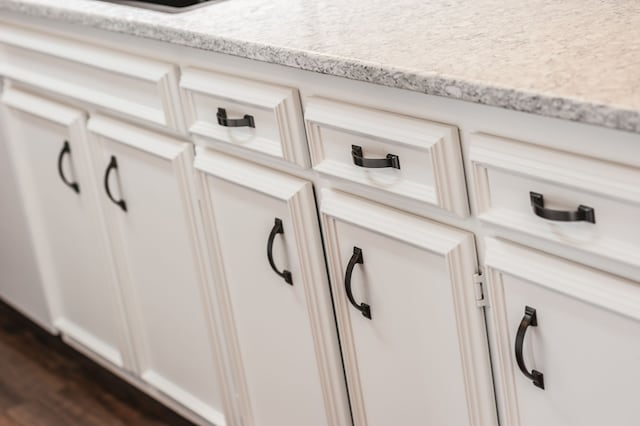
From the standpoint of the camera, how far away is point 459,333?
1479 millimetres

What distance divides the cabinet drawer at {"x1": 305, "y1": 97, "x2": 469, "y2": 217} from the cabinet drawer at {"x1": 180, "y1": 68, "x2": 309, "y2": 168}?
0.05 meters

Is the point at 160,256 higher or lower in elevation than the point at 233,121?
lower

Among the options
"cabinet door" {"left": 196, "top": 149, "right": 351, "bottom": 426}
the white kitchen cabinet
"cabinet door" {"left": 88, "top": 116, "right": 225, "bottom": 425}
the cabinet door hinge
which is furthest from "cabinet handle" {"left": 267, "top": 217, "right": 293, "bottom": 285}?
the white kitchen cabinet

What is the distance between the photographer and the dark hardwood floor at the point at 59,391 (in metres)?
2.48

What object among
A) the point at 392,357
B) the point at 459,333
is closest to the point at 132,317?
the point at 392,357

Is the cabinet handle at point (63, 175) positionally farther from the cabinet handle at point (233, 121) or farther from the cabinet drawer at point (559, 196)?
the cabinet drawer at point (559, 196)

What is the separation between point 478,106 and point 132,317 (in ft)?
4.09

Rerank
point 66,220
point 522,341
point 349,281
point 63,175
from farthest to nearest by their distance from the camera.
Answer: point 66,220 → point 63,175 → point 349,281 → point 522,341

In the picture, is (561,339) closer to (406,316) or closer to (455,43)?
(406,316)

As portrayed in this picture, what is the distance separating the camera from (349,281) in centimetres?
161

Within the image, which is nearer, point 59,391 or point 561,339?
point 561,339

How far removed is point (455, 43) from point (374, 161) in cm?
20

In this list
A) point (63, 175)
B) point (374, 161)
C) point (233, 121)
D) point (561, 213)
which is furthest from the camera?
point (63, 175)

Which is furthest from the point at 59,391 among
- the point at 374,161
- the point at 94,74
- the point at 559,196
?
the point at 559,196
